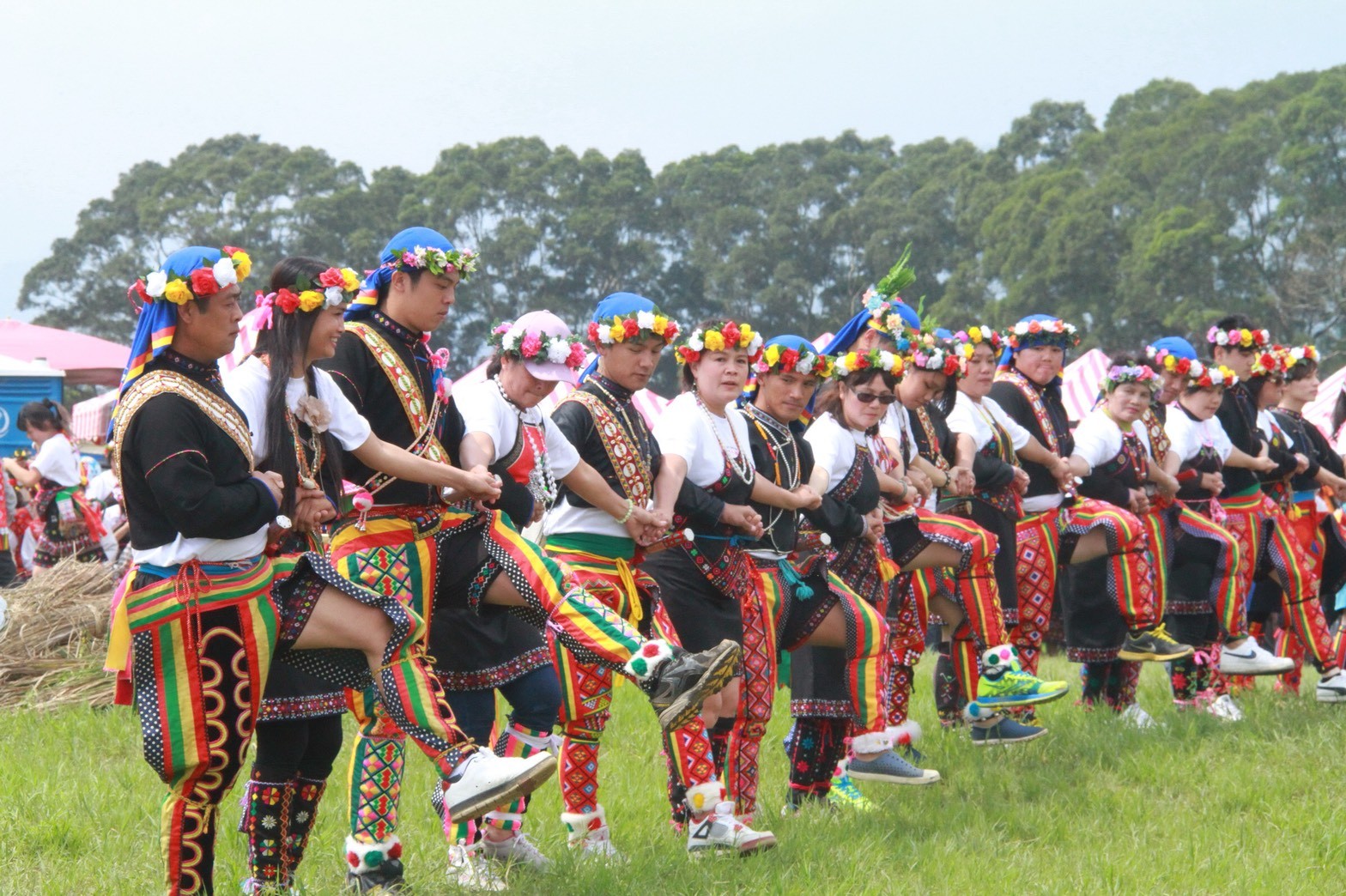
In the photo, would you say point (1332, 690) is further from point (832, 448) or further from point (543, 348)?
point (543, 348)

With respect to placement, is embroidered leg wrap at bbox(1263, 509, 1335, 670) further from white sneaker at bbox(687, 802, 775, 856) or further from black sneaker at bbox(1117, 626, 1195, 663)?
white sneaker at bbox(687, 802, 775, 856)

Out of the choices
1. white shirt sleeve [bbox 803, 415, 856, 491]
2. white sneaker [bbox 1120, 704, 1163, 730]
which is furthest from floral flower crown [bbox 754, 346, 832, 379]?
white sneaker [bbox 1120, 704, 1163, 730]

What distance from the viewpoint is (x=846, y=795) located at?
6.23 metres

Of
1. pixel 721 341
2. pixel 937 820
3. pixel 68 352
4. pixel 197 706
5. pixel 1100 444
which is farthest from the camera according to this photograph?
pixel 68 352

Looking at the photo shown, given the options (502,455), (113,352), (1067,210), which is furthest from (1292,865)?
(1067,210)

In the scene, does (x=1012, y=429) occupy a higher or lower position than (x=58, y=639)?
higher

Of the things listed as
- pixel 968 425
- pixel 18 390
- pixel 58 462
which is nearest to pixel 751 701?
pixel 968 425

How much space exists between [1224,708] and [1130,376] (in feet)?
6.55

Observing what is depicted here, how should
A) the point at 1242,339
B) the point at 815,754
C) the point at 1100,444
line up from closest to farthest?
the point at 815,754 < the point at 1100,444 < the point at 1242,339

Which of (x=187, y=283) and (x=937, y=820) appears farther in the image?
(x=937, y=820)

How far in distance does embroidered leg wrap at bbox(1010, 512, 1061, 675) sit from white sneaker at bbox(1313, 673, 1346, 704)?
2119 millimetres

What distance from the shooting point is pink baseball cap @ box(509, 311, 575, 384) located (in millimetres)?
5012

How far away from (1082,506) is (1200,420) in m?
1.28

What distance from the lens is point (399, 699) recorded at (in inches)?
160
